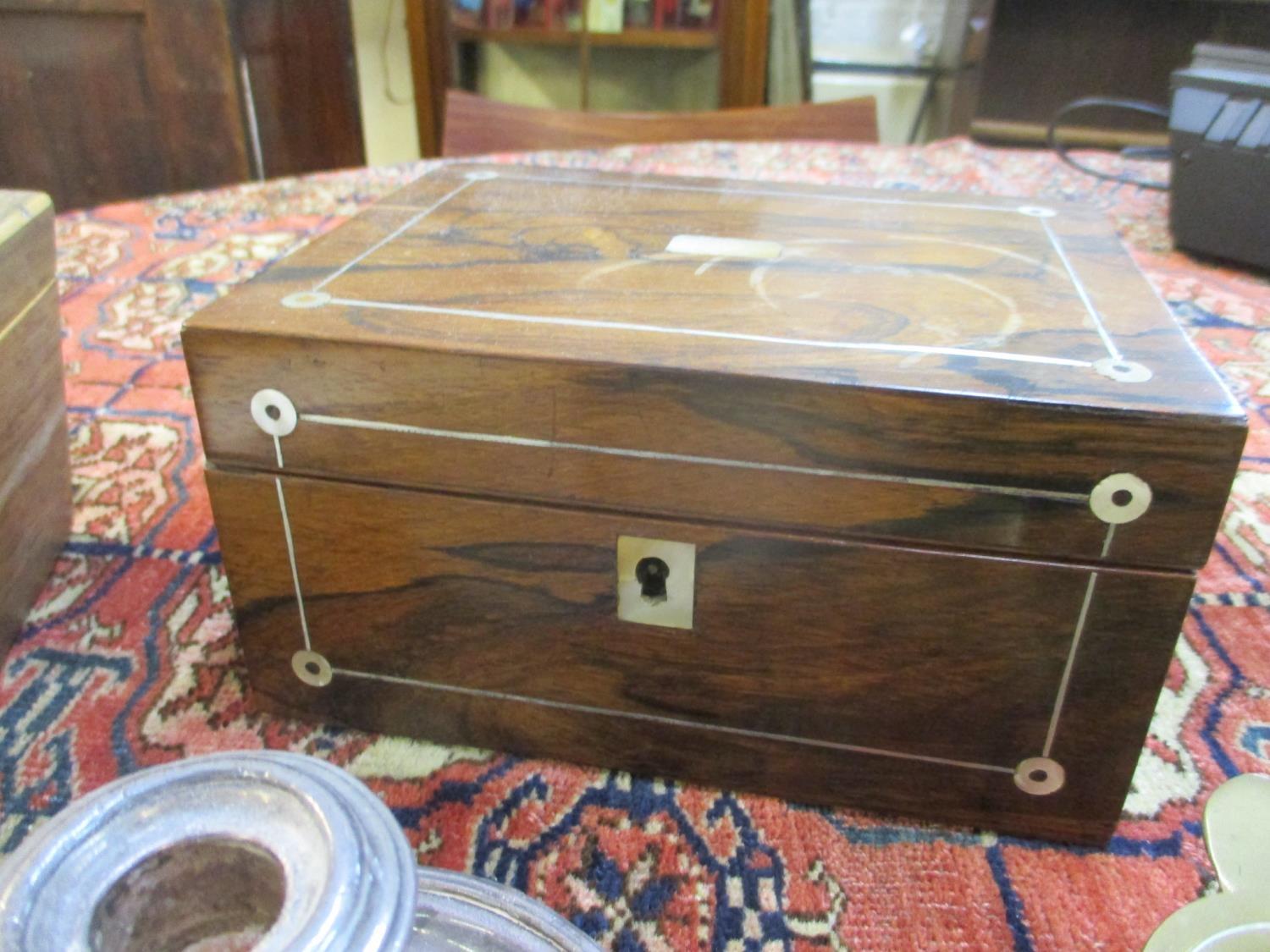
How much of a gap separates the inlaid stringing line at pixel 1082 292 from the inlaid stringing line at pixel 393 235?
0.46m

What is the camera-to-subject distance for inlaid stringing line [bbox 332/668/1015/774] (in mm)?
606

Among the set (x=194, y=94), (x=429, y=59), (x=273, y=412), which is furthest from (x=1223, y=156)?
→ (x=194, y=94)

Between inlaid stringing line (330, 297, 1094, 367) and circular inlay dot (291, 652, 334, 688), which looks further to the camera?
circular inlay dot (291, 652, 334, 688)

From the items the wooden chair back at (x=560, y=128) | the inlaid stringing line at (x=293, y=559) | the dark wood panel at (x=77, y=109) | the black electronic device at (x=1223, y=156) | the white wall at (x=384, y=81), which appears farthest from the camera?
the white wall at (x=384, y=81)

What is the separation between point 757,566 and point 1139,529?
196 mm

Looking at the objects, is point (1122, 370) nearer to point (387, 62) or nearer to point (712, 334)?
point (712, 334)

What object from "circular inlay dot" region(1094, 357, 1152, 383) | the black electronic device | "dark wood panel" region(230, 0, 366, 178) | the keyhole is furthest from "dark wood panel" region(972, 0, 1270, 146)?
the keyhole

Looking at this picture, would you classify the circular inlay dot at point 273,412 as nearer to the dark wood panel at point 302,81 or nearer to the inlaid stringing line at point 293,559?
the inlaid stringing line at point 293,559

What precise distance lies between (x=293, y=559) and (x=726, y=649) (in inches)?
10.8

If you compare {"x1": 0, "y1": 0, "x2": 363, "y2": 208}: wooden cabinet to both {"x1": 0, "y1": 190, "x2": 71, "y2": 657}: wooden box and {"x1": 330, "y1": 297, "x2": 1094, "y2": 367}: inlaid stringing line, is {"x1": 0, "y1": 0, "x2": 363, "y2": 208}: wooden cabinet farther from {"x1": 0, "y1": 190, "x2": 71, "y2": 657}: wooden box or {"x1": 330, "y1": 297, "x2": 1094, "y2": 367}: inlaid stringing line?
{"x1": 330, "y1": 297, "x2": 1094, "y2": 367}: inlaid stringing line

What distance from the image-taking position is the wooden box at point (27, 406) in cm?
69

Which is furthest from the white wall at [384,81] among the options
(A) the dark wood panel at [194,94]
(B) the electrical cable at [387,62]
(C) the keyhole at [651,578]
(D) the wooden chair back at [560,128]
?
(C) the keyhole at [651,578]

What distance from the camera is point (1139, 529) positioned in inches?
20.3

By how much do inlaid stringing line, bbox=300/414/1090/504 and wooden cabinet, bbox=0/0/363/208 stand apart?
186 centimetres
